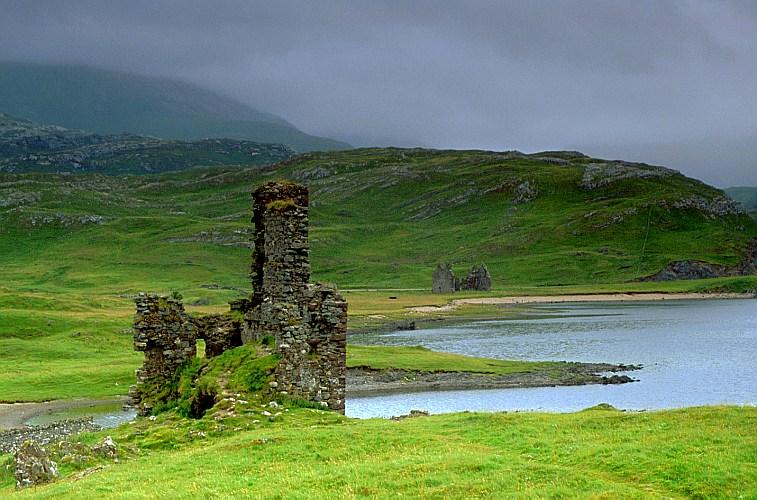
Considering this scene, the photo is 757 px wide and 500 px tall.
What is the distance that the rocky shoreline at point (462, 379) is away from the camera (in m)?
61.9

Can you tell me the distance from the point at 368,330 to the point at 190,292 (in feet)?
193

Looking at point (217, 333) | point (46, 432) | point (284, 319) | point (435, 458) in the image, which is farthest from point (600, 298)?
point (435, 458)

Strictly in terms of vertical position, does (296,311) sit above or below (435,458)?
above

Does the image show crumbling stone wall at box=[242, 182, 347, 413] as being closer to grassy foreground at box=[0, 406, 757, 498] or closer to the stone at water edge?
grassy foreground at box=[0, 406, 757, 498]

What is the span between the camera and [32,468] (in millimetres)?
19531

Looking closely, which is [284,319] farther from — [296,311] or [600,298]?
[600,298]

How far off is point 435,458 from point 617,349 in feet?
242

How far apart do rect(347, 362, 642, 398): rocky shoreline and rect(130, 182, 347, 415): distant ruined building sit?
2955cm

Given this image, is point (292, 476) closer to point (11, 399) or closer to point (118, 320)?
point (11, 399)

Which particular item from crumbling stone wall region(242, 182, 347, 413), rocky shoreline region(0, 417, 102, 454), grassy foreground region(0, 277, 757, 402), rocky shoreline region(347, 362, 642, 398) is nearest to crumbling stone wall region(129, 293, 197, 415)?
crumbling stone wall region(242, 182, 347, 413)

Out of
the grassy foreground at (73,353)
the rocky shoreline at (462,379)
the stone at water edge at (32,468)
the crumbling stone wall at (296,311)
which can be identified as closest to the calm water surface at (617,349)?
the rocky shoreline at (462,379)

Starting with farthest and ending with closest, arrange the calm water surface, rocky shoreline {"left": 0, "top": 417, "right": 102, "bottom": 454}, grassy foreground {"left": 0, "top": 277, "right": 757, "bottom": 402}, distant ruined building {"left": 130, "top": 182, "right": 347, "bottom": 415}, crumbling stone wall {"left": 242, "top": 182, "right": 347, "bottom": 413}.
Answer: grassy foreground {"left": 0, "top": 277, "right": 757, "bottom": 402} → the calm water surface → rocky shoreline {"left": 0, "top": 417, "right": 102, "bottom": 454} → distant ruined building {"left": 130, "top": 182, "right": 347, "bottom": 415} → crumbling stone wall {"left": 242, "top": 182, "right": 347, "bottom": 413}

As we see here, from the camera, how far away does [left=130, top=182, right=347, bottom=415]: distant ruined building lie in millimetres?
27531

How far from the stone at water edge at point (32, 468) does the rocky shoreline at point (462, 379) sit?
38993 mm
